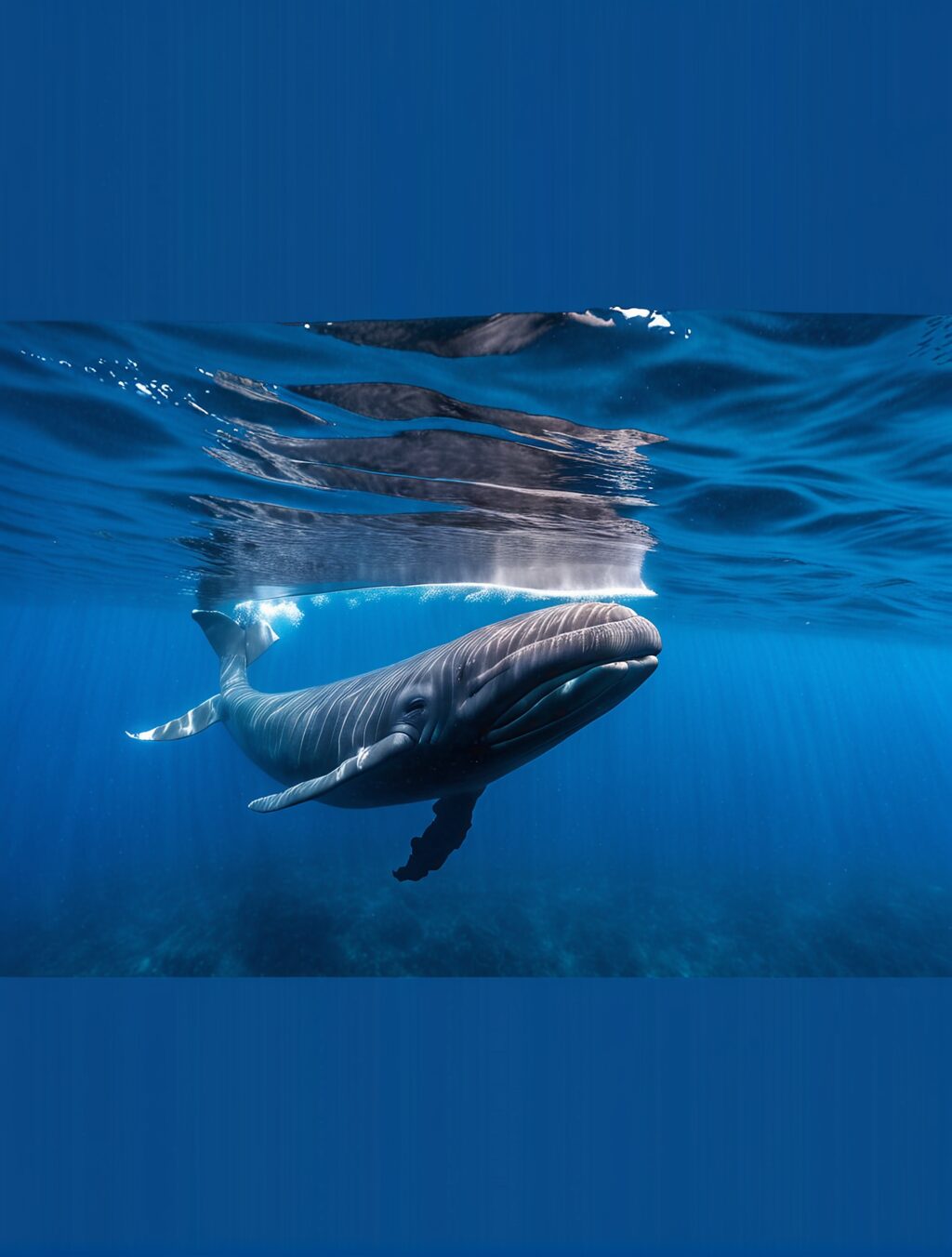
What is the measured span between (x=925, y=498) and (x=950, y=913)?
17164 millimetres

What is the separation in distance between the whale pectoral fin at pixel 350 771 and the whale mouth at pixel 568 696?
1014 millimetres

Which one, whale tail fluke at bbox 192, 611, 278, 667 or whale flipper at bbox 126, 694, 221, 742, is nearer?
whale flipper at bbox 126, 694, 221, 742

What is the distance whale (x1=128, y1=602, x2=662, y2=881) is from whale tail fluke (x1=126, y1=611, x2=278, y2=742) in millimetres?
4329

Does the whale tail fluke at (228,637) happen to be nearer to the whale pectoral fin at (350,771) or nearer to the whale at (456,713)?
the whale at (456,713)

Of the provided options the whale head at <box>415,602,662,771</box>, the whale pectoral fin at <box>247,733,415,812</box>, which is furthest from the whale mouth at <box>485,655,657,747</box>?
the whale pectoral fin at <box>247,733,415,812</box>

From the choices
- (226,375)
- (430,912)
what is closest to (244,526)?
(226,375)

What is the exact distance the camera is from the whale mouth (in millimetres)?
5098

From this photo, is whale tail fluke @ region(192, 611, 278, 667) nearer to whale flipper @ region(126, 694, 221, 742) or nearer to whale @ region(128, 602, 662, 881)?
whale flipper @ region(126, 694, 221, 742)

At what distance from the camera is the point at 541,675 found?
5.36m

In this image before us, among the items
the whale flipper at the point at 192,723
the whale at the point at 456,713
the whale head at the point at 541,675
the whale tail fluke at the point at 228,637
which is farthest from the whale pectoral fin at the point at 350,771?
the whale tail fluke at the point at 228,637

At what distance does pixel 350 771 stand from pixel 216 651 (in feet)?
40.6

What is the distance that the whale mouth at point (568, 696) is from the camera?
5.10 metres

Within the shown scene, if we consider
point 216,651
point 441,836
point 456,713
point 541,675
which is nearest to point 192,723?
point 216,651

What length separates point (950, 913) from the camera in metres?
22.0
